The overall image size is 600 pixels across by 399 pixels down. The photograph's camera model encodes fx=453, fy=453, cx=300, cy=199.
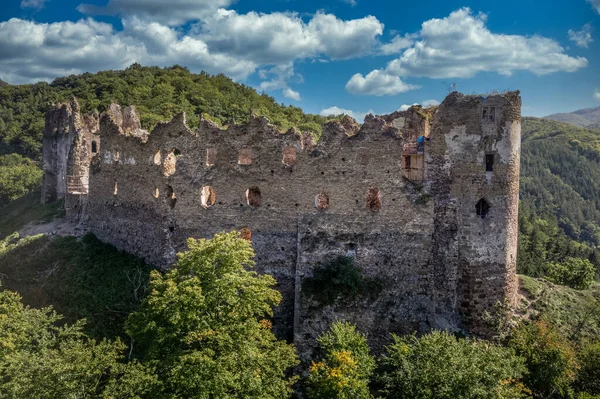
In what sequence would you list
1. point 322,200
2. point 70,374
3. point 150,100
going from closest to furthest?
point 70,374
point 322,200
point 150,100

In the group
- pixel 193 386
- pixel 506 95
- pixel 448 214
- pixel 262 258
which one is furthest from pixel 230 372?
pixel 506 95

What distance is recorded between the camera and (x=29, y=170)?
7056 centimetres

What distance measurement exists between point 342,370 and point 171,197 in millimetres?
14635

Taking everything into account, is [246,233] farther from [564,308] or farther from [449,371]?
[564,308]

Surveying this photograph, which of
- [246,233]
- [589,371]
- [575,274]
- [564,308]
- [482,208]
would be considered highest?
[482,208]

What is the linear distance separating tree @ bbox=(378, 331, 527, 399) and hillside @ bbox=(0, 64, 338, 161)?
49683 millimetres

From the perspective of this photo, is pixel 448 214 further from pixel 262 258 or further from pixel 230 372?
pixel 230 372

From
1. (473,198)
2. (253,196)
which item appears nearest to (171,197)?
(253,196)

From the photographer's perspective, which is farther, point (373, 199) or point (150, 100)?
point (150, 100)

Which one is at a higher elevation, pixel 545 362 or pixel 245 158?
pixel 245 158

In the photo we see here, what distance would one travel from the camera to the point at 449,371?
1789 cm

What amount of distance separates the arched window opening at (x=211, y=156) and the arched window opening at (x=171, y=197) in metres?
2.99

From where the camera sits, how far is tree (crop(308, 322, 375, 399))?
1803 centimetres

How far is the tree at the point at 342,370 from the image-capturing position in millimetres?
18031
